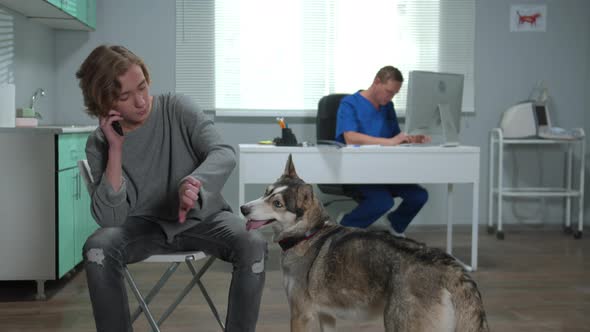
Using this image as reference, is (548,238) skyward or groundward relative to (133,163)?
groundward

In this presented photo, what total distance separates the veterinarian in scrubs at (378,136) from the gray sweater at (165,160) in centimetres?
174

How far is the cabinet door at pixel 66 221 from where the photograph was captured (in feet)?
10.0

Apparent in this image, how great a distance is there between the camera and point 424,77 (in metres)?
3.54

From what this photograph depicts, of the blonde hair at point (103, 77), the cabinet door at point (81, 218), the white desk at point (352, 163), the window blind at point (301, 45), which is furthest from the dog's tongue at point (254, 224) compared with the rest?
the window blind at point (301, 45)

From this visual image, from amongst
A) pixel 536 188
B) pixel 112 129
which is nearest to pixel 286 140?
pixel 112 129

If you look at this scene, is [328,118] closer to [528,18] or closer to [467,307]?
[528,18]

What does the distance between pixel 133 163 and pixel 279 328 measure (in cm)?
102

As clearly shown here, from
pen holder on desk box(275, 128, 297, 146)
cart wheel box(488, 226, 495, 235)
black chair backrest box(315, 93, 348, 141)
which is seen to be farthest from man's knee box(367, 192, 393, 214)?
A: cart wheel box(488, 226, 495, 235)

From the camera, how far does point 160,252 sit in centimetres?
199

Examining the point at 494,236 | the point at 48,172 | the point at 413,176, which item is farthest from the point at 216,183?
the point at 494,236

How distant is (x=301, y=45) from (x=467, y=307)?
359 cm

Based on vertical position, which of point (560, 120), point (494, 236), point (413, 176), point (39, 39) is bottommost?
point (494, 236)

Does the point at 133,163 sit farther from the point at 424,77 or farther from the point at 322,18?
the point at 322,18

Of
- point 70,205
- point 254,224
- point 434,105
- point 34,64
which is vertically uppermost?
point 34,64
